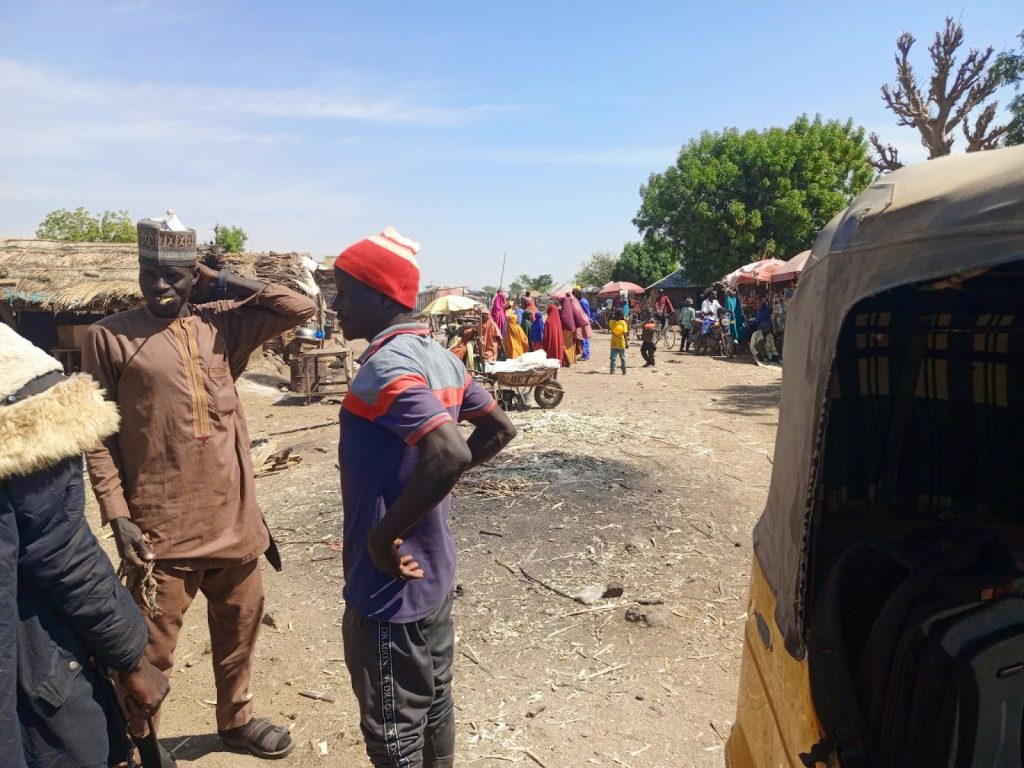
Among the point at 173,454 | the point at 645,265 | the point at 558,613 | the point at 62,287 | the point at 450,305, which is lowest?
the point at 558,613

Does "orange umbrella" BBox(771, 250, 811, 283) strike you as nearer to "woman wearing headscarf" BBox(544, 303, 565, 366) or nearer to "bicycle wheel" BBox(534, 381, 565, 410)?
"woman wearing headscarf" BBox(544, 303, 565, 366)

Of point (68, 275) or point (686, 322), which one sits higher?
point (68, 275)

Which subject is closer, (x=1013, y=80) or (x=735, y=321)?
(x=1013, y=80)

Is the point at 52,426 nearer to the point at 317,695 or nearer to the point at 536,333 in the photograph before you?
the point at 317,695

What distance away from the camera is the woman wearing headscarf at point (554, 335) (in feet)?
60.7

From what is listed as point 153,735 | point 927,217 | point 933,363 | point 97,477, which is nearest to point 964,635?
point 927,217

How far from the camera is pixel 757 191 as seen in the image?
33031 millimetres

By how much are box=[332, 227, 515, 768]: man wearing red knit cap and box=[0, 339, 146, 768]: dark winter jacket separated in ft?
2.22

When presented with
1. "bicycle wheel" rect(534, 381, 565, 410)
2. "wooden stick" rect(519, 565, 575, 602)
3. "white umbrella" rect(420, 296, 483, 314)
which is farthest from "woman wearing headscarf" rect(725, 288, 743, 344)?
"wooden stick" rect(519, 565, 575, 602)

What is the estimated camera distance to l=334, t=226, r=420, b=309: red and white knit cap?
228cm

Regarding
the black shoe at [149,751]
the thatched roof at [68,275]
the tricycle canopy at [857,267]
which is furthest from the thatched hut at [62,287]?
the tricycle canopy at [857,267]

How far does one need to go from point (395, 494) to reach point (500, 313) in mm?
15872

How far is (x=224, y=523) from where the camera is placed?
9.82 ft

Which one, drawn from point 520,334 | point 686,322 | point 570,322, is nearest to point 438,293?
point 686,322
